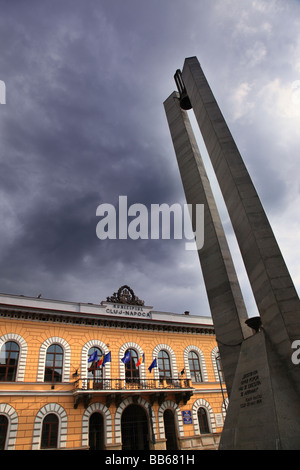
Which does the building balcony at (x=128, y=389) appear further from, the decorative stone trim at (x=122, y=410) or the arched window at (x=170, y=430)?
the arched window at (x=170, y=430)

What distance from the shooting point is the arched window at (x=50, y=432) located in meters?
20.1

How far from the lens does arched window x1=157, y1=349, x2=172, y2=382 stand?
27.0 meters

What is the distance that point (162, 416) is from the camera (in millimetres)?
24734

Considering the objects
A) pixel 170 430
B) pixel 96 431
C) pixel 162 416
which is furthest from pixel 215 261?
pixel 170 430

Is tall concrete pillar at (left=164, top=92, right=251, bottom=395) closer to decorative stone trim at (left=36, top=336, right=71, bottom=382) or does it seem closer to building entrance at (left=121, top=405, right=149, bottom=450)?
decorative stone trim at (left=36, top=336, right=71, bottom=382)

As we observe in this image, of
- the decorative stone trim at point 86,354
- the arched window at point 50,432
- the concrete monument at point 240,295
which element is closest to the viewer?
the concrete monument at point 240,295

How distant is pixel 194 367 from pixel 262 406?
23.8m

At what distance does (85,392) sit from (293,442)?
61.2ft

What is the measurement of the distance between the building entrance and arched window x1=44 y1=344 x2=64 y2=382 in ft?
21.0

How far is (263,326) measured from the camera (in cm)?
823

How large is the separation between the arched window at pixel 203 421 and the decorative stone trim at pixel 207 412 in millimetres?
259

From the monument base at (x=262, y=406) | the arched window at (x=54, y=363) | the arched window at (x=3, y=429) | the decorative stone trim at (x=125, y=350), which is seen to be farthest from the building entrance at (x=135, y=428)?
the monument base at (x=262, y=406)
